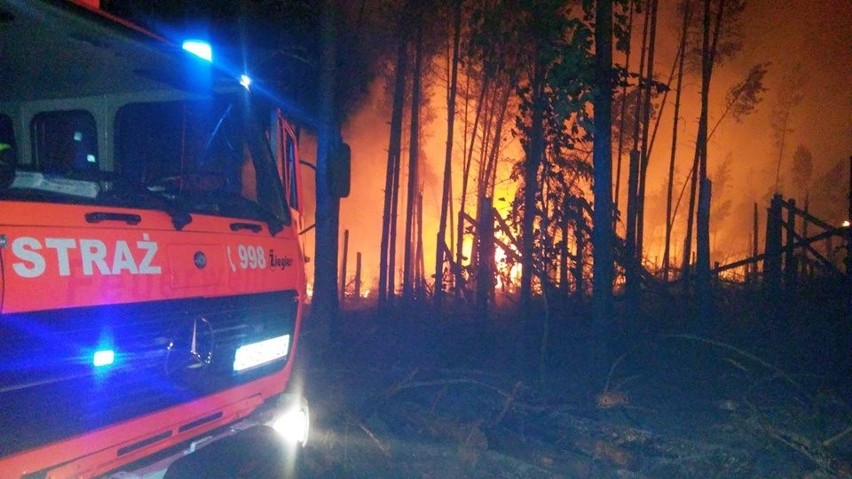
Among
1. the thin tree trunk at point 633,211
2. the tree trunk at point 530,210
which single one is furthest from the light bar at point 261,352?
the tree trunk at point 530,210

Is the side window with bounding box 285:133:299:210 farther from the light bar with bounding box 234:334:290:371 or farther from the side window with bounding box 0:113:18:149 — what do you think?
the side window with bounding box 0:113:18:149

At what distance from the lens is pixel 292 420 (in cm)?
399

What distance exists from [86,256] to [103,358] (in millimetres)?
404

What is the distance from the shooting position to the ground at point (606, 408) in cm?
532

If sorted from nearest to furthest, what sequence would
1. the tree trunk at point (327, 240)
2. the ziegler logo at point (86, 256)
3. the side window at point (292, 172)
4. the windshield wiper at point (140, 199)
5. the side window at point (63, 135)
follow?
the ziegler logo at point (86, 256) → the windshield wiper at point (140, 199) → the side window at point (63, 135) → the side window at point (292, 172) → the tree trunk at point (327, 240)

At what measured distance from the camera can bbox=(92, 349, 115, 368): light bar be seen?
263cm

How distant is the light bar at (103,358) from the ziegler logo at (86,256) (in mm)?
299

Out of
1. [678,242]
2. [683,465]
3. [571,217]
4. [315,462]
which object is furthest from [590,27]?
[678,242]

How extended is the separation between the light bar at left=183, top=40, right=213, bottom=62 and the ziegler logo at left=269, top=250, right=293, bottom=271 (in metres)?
1.10

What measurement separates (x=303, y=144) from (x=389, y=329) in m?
7.78

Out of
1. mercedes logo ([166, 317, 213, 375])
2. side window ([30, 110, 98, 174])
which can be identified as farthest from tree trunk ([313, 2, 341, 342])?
mercedes logo ([166, 317, 213, 375])

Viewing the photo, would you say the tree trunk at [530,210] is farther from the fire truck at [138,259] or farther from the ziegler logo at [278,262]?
the ziegler logo at [278,262]

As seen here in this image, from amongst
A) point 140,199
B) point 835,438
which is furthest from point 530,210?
point 140,199

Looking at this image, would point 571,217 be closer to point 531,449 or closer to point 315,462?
point 531,449
